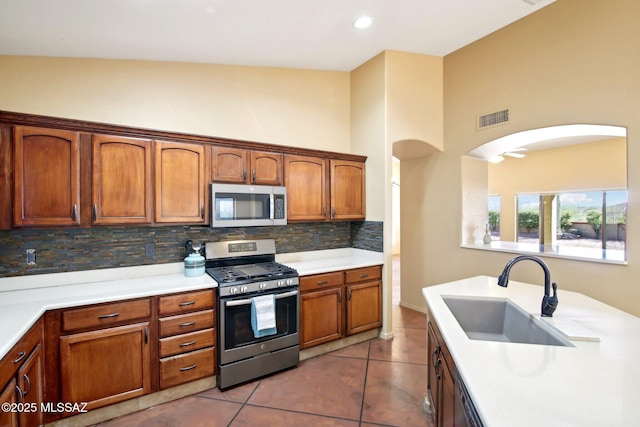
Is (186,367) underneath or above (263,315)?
underneath

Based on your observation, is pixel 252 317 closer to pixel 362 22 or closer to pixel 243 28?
pixel 243 28

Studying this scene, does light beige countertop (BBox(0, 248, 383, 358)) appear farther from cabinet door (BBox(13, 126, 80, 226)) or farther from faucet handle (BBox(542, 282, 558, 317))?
faucet handle (BBox(542, 282, 558, 317))

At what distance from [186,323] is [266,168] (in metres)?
1.63

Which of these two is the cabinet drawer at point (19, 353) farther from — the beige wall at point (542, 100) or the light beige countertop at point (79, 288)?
the beige wall at point (542, 100)

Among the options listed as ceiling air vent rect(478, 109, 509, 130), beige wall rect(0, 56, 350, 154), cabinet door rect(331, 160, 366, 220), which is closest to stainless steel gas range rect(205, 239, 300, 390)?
cabinet door rect(331, 160, 366, 220)

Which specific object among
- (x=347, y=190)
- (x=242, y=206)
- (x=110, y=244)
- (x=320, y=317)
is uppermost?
(x=347, y=190)

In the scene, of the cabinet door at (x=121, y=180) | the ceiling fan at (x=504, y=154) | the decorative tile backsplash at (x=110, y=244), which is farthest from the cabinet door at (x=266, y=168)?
the ceiling fan at (x=504, y=154)

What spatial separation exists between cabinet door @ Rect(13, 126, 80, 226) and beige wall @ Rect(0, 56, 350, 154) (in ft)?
1.61

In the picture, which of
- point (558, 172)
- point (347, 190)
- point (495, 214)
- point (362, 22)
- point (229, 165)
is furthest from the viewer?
point (495, 214)

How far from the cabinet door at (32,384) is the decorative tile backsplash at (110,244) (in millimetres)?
814

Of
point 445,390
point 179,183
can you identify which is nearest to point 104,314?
point 179,183

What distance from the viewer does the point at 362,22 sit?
9.39 ft

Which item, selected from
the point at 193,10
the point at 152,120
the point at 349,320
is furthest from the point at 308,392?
the point at 193,10

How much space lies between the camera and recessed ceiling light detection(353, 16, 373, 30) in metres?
2.81
